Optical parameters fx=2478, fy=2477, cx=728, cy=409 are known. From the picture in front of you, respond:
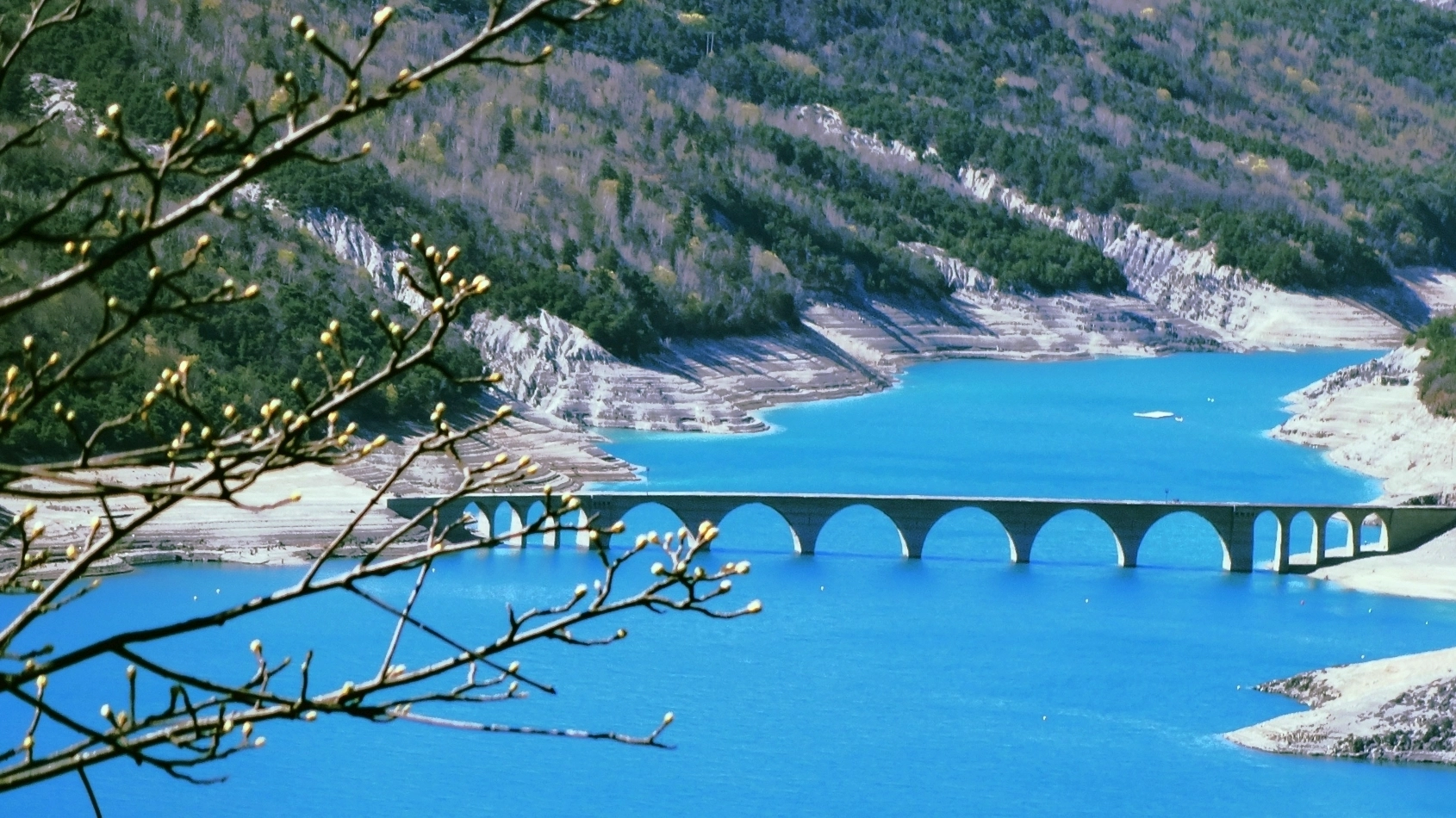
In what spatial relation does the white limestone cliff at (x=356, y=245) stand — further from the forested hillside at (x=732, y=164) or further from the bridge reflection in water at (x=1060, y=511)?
the bridge reflection in water at (x=1060, y=511)

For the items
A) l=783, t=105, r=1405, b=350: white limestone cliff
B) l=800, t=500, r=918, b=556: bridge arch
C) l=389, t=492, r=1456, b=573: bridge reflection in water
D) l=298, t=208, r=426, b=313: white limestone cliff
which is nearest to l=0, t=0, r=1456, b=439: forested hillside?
l=298, t=208, r=426, b=313: white limestone cliff

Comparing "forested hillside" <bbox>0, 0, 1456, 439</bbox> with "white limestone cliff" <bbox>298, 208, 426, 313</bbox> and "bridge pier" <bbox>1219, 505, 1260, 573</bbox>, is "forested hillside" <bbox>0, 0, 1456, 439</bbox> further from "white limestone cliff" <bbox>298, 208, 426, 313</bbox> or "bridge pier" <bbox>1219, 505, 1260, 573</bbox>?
"bridge pier" <bbox>1219, 505, 1260, 573</bbox>

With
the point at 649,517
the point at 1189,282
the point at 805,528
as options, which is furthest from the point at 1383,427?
the point at 1189,282

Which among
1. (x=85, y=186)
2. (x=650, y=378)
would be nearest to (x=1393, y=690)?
(x=85, y=186)

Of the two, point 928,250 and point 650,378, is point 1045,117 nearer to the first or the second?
point 928,250

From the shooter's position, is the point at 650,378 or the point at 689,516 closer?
the point at 689,516

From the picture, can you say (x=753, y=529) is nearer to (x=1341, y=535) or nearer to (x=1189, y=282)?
(x=1341, y=535)
